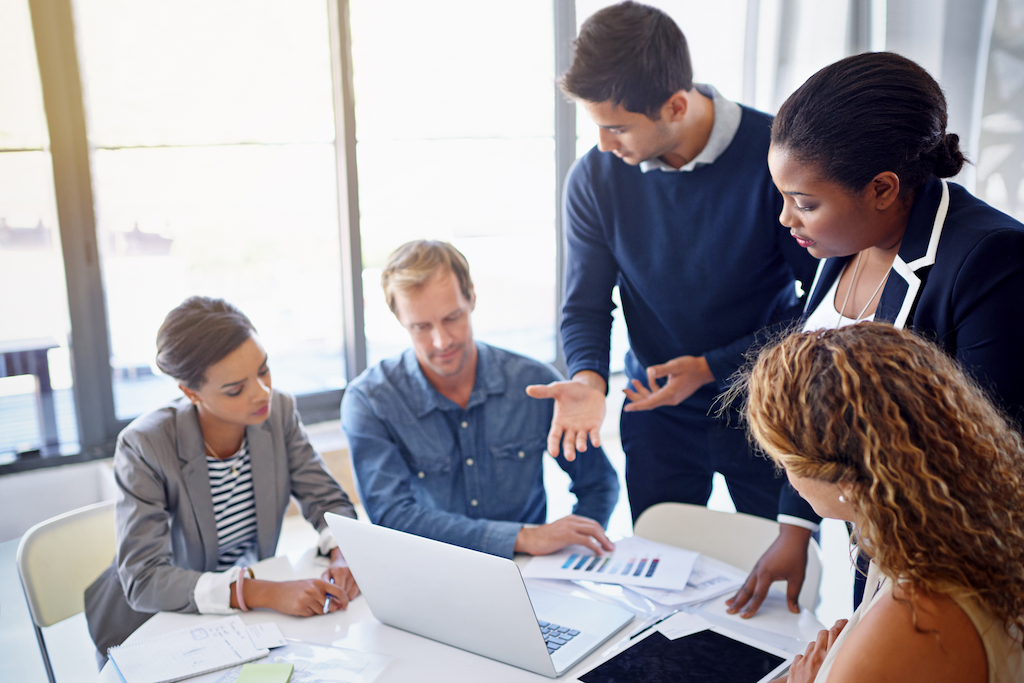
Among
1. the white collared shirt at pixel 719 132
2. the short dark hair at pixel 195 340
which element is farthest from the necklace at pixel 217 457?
the white collared shirt at pixel 719 132

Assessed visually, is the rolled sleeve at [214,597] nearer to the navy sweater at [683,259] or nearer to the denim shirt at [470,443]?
the denim shirt at [470,443]

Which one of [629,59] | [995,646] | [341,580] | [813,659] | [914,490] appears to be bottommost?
[341,580]

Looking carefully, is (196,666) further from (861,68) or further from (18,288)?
(18,288)

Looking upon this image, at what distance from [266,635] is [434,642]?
28cm

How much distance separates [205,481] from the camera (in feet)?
5.61

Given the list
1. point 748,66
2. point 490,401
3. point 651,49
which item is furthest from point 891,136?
point 748,66

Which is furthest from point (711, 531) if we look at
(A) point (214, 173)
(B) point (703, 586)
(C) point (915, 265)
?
(A) point (214, 173)

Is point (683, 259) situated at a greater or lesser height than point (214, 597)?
greater

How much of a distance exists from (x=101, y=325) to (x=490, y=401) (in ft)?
5.62

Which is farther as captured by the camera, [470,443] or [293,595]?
[470,443]

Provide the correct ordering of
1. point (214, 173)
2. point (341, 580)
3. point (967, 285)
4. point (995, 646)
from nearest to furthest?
point (995, 646), point (967, 285), point (341, 580), point (214, 173)

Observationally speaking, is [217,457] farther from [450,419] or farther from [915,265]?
[915,265]

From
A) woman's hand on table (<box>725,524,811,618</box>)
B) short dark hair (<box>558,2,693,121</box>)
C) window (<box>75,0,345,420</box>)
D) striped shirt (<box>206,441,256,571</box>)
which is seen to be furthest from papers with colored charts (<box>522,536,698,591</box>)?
window (<box>75,0,345,420</box>)

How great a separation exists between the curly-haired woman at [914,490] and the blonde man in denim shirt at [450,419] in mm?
942
